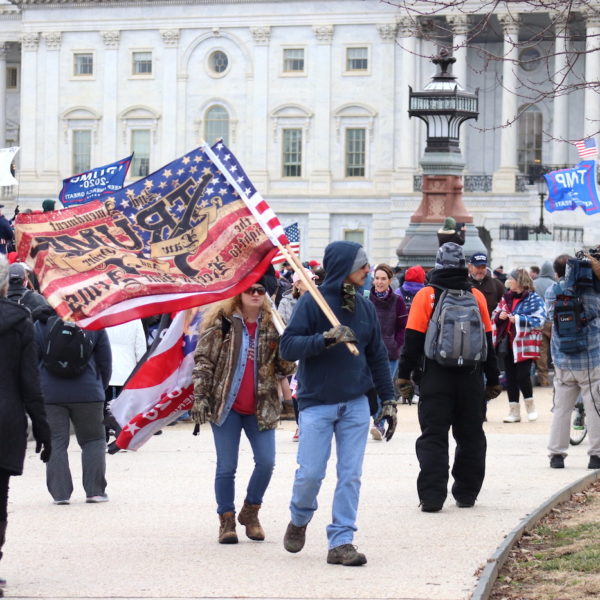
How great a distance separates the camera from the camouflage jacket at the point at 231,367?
998 centimetres

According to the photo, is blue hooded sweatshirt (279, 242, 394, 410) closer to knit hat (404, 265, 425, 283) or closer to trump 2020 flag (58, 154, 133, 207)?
knit hat (404, 265, 425, 283)

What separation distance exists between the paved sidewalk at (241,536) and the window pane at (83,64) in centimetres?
5717

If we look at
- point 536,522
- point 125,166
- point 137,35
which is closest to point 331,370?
point 536,522

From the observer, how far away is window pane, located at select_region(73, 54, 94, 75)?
233ft

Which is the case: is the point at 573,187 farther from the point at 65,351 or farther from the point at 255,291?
the point at 255,291

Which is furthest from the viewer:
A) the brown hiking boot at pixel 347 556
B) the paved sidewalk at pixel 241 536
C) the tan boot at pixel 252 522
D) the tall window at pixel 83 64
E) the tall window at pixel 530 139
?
the tall window at pixel 83 64

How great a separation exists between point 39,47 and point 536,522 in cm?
6302

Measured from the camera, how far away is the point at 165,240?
9.89 meters

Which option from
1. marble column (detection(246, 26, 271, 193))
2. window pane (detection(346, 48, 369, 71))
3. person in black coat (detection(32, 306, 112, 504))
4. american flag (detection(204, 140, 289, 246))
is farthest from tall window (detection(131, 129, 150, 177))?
american flag (detection(204, 140, 289, 246))

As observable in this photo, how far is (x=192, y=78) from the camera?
69.3m

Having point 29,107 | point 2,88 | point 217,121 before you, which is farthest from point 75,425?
point 2,88

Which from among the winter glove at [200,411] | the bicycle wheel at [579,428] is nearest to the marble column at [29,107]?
the bicycle wheel at [579,428]

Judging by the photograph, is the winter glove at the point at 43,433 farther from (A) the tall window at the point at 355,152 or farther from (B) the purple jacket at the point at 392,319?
(A) the tall window at the point at 355,152

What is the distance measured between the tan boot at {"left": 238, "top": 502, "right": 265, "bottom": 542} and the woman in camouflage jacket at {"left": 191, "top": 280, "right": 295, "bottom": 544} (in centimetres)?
13
